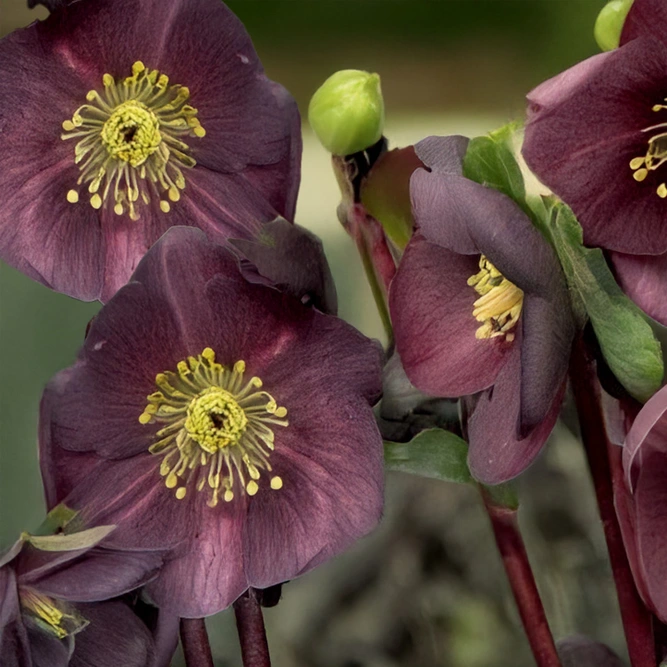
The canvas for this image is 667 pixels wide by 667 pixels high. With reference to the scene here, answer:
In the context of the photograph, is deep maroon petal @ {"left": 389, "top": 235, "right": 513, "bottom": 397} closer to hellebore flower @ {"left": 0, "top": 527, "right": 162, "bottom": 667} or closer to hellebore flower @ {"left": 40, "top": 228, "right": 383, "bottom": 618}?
hellebore flower @ {"left": 40, "top": 228, "right": 383, "bottom": 618}

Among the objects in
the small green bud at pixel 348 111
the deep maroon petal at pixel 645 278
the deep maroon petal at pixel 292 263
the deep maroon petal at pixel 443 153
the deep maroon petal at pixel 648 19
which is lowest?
the deep maroon petal at pixel 645 278

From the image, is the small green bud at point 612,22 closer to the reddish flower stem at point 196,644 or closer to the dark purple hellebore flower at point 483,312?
the dark purple hellebore flower at point 483,312

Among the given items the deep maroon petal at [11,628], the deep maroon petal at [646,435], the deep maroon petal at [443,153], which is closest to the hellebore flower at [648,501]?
the deep maroon petal at [646,435]

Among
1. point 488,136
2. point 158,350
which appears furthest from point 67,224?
point 488,136

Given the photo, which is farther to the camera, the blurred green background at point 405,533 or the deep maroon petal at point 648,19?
the blurred green background at point 405,533

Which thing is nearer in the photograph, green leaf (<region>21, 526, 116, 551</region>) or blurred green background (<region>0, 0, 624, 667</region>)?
green leaf (<region>21, 526, 116, 551</region>)

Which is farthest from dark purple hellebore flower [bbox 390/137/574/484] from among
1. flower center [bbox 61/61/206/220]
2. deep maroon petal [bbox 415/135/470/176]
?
flower center [bbox 61/61/206/220]

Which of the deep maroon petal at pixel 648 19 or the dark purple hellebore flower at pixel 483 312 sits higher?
the deep maroon petal at pixel 648 19

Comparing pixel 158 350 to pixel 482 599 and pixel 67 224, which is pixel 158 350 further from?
pixel 482 599
